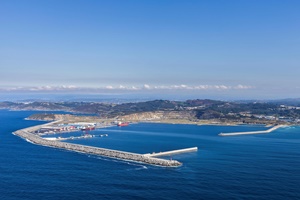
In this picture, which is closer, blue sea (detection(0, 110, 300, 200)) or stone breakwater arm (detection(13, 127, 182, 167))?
blue sea (detection(0, 110, 300, 200))

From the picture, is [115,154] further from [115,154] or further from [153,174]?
[153,174]

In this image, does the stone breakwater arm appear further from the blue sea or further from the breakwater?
the blue sea

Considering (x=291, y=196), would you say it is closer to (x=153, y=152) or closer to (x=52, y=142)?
(x=153, y=152)

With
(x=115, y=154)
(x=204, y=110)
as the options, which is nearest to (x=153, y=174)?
(x=115, y=154)

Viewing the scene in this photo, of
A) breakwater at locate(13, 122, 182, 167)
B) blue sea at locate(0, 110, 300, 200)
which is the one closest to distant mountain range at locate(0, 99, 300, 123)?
blue sea at locate(0, 110, 300, 200)

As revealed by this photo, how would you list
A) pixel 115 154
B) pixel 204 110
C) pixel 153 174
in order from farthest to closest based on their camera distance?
pixel 204 110 < pixel 115 154 < pixel 153 174

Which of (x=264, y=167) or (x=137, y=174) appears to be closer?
(x=137, y=174)

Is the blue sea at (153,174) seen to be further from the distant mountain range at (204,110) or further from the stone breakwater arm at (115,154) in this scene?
the distant mountain range at (204,110)

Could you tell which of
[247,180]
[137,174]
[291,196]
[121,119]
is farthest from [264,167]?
[121,119]
